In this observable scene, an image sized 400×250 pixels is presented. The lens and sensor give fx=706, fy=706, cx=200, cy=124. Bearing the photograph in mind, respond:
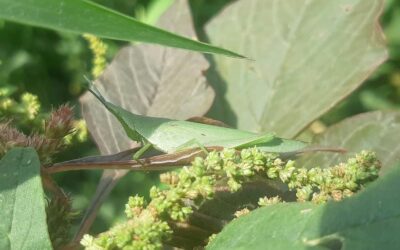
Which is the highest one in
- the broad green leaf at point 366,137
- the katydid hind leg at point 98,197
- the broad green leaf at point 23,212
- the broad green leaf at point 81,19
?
the broad green leaf at point 81,19


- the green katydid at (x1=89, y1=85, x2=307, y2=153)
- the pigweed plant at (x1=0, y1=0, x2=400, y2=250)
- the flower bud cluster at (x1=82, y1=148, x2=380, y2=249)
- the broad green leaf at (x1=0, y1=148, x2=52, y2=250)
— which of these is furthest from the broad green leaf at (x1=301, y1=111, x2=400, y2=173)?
the broad green leaf at (x1=0, y1=148, x2=52, y2=250)

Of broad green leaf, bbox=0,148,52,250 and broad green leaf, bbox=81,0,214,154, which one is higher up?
broad green leaf, bbox=81,0,214,154

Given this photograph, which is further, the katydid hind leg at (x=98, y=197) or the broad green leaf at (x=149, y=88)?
the broad green leaf at (x=149, y=88)

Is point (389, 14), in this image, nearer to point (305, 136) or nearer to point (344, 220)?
point (305, 136)

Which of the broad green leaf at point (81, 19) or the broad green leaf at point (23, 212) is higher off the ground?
the broad green leaf at point (81, 19)

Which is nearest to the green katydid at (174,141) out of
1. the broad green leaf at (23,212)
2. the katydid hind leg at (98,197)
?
the katydid hind leg at (98,197)

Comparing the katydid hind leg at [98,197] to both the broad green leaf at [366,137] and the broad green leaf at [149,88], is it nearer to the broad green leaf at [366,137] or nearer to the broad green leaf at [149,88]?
the broad green leaf at [149,88]

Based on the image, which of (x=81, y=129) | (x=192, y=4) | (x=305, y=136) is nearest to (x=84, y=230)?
(x=81, y=129)

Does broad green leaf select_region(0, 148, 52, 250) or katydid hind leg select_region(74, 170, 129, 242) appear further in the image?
katydid hind leg select_region(74, 170, 129, 242)

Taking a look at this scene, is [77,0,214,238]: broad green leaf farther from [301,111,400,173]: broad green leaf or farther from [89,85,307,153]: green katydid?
[301,111,400,173]: broad green leaf
